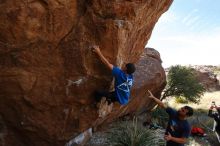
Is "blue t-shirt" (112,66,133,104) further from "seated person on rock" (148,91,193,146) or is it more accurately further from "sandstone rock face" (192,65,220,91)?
"sandstone rock face" (192,65,220,91)

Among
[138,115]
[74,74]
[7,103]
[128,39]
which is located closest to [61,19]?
[74,74]

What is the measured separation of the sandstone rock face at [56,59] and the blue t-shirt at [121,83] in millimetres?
574

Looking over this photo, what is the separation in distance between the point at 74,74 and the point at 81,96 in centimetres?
76

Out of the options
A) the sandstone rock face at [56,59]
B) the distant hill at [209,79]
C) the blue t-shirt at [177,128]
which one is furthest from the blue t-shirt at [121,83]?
the distant hill at [209,79]

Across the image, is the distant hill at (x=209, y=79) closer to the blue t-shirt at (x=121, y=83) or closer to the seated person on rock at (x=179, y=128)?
the blue t-shirt at (x=121, y=83)

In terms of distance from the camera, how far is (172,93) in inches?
1000

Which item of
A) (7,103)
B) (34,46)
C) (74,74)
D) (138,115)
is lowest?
(138,115)

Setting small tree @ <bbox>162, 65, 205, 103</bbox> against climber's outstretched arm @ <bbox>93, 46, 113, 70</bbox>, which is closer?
climber's outstretched arm @ <bbox>93, 46, 113, 70</bbox>

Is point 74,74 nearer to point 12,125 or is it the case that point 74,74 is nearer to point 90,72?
point 90,72

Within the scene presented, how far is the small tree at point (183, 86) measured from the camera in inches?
1004

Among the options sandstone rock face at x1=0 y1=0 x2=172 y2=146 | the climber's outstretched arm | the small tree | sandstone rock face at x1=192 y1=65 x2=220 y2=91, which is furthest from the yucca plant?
sandstone rock face at x1=192 y1=65 x2=220 y2=91

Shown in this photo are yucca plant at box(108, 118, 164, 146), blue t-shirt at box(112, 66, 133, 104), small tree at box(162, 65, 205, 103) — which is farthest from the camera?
small tree at box(162, 65, 205, 103)

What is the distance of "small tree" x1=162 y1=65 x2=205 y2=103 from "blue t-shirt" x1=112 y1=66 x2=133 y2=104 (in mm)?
16182

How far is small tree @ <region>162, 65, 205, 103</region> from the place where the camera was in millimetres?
25500
